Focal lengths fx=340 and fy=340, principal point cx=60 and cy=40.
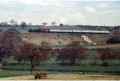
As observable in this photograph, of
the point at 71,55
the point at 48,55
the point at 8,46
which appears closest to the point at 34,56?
the point at 48,55

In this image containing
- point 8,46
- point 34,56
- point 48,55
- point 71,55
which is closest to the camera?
point 34,56

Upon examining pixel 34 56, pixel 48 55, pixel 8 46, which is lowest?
pixel 48 55

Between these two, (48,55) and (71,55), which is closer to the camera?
(48,55)

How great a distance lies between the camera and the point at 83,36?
368 ft

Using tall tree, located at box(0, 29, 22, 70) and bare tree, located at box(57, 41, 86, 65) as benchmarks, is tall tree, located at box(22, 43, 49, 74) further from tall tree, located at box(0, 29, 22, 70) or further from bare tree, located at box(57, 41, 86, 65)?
tall tree, located at box(0, 29, 22, 70)

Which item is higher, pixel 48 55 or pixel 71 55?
pixel 48 55

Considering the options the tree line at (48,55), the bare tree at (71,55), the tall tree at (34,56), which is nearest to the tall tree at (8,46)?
the tree line at (48,55)

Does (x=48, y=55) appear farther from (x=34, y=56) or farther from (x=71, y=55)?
(x=34, y=56)

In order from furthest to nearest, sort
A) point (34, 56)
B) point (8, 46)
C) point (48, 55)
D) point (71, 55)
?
1. point (8, 46)
2. point (71, 55)
3. point (48, 55)
4. point (34, 56)

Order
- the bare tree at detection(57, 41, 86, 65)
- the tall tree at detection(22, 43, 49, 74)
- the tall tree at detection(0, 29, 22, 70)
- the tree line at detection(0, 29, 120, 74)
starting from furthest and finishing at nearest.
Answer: the tall tree at detection(0, 29, 22, 70)
the bare tree at detection(57, 41, 86, 65)
the tree line at detection(0, 29, 120, 74)
the tall tree at detection(22, 43, 49, 74)

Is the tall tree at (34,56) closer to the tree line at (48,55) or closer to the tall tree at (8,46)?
the tree line at (48,55)

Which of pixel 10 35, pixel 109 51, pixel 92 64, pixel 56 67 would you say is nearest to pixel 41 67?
pixel 56 67

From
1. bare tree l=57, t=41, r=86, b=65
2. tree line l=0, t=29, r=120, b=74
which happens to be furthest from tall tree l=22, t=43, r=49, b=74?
bare tree l=57, t=41, r=86, b=65

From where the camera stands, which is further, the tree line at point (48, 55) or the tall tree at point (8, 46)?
the tall tree at point (8, 46)
